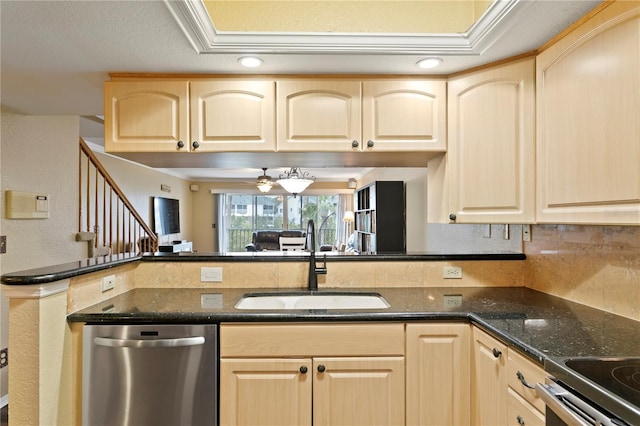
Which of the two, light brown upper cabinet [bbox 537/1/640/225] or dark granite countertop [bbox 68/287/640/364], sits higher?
light brown upper cabinet [bbox 537/1/640/225]

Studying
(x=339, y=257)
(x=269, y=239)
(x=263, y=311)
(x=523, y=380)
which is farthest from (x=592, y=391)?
(x=269, y=239)

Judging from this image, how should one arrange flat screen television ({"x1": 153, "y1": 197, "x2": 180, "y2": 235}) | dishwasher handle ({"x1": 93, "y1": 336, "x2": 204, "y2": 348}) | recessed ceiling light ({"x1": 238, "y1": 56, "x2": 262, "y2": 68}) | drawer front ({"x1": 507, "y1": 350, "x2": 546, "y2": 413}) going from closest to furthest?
drawer front ({"x1": 507, "y1": 350, "x2": 546, "y2": 413})
dishwasher handle ({"x1": 93, "y1": 336, "x2": 204, "y2": 348})
recessed ceiling light ({"x1": 238, "y1": 56, "x2": 262, "y2": 68})
flat screen television ({"x1": 153, "y1": 197, "x2": 180, "y2": 235})

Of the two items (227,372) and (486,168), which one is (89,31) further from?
(486,168)

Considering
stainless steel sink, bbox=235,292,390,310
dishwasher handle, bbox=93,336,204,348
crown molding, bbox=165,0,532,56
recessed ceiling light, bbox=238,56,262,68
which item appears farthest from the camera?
stainless steel sink, bbox=235,292,390,310

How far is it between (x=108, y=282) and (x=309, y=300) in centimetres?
111

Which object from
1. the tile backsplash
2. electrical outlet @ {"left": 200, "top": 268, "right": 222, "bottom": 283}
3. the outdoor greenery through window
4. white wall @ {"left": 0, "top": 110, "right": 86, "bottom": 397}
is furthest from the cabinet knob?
the outdoor greenery through window

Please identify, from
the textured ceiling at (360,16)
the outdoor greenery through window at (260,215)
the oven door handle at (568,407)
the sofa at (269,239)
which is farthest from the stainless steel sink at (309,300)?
the outdoor greenery through window at (260,215)

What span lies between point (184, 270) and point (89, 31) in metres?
1.32

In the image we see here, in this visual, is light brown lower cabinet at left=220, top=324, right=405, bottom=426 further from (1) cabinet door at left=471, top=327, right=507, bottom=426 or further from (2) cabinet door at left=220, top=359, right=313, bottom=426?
(1) cabinet door at left=471, top=327, right=507, bottom=426

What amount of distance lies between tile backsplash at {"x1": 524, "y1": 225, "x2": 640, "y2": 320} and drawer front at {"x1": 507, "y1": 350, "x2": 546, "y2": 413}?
24.3 inches

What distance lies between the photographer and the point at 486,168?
1.79m

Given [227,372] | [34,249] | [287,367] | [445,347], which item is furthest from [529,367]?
[34,249]

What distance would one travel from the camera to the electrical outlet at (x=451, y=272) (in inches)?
83.8

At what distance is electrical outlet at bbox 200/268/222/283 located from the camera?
2.11 meters
